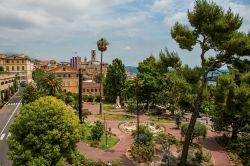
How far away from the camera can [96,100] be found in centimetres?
8150

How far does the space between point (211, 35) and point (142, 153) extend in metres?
16.8

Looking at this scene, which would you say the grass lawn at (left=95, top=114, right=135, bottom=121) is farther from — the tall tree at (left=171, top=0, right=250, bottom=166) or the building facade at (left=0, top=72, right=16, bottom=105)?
the tall tree at (left=171, top=0, right=250, bottom=166)

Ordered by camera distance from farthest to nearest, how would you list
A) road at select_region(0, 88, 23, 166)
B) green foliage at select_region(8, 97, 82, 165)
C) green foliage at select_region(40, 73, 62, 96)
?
1. green foliage at select_region(40, 73, 62, 96)
2. road at select_region(0, 88, 23, 166)
3. green foliage at select_region(8, 97, 82, 165)

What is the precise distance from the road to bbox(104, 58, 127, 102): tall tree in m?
23.3

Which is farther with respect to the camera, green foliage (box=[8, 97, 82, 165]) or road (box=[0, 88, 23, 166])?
road (box=[0, 88, 23, 166])

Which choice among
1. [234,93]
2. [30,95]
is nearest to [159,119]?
[30,95]

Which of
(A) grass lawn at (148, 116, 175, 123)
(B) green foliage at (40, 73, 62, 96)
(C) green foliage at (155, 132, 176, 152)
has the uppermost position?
(B) green foliage at (40, 73, 62, 96)

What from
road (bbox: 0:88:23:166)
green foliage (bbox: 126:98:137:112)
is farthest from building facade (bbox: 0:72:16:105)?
green foliage (bbox: 126:98:137:112)

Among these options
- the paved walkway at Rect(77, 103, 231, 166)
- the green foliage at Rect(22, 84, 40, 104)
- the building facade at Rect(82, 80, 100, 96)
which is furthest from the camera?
the building facade at Rect(82, 80, 100, 96)

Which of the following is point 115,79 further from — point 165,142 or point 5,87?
point 165,142

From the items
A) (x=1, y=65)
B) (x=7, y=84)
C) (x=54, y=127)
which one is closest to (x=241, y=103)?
(x=54, y=127)

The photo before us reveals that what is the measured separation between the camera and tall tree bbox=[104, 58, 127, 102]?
75938mm

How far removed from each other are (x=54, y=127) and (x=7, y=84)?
60.8 metres

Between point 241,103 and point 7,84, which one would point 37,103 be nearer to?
point 241,103
